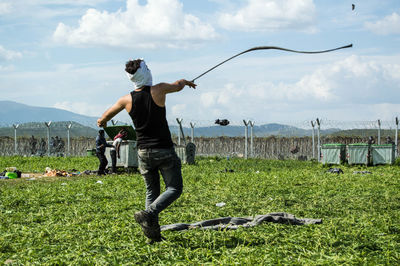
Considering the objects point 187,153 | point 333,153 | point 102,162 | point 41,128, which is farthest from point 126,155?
point 41,128

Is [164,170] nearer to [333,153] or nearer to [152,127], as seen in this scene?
[152,127]

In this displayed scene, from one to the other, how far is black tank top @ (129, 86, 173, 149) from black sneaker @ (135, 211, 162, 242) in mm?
809

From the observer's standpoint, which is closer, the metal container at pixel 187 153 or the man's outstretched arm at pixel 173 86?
the man's outstretched arm at pixel 173 86

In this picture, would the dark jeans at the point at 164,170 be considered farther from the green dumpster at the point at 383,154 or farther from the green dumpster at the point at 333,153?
the green dumpster at the point at 383,154

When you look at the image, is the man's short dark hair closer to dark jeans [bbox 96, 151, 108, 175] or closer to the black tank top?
the black tank top

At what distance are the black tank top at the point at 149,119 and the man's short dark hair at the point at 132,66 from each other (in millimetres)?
264

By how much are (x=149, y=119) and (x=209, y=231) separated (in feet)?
5.27

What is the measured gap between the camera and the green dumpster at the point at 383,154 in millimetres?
22812

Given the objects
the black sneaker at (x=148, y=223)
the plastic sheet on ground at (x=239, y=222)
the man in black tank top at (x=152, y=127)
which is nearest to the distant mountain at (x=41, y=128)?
the plastic sheet on ground at (x=239, y=222)

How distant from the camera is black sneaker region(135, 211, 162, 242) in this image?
5469mm

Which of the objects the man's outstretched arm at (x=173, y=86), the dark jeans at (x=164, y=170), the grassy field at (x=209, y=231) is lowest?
the grassy field at (x=209, y=231)

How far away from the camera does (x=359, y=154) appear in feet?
75.0

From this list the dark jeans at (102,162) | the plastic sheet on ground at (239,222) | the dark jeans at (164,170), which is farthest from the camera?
the dark jeans at (102,162)

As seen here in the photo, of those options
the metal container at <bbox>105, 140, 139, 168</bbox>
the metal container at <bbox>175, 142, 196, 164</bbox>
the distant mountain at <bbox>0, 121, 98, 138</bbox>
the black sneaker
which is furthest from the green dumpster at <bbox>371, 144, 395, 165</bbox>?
the black sneaker
